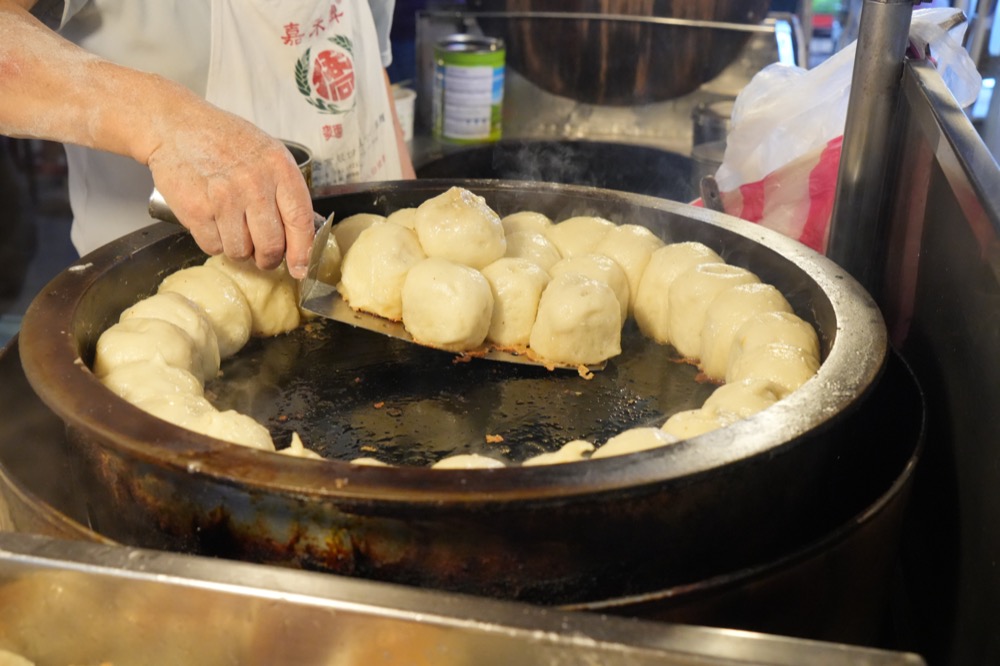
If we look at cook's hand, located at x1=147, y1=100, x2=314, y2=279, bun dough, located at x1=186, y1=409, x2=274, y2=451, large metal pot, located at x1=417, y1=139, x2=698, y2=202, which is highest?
cook's hand, located at x1=147, y1=100, x2=314, y2=279

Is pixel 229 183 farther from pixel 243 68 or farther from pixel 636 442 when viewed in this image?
pixel 243 68

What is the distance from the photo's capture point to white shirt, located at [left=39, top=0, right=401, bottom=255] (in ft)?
8.74

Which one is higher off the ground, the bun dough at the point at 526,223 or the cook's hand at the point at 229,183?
the cook's hand at the point at 229,183

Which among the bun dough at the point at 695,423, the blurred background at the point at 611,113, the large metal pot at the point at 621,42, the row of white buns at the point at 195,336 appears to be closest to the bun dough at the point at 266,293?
the row of white buns at the point at 195,336

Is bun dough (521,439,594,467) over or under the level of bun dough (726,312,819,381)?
under

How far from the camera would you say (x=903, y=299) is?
2254 mm

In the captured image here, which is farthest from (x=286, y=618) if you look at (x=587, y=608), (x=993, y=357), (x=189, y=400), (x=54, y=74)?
(x=54, y=74)

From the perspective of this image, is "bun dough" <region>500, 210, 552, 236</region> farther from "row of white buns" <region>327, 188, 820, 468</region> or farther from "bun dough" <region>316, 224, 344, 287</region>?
"bun dough" <region>316, 224, 344, 287</region>

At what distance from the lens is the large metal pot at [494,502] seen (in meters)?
1.31

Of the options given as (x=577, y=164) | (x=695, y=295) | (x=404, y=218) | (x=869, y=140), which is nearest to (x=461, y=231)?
(x=404, y=218)

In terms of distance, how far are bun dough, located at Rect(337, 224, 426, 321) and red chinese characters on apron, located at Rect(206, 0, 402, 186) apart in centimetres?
87

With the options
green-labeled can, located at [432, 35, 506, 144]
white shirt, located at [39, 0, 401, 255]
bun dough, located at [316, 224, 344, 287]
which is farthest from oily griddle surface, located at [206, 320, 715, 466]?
green-labeled can, located at [432, 35, 506, 144]

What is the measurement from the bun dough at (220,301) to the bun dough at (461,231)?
0.46m

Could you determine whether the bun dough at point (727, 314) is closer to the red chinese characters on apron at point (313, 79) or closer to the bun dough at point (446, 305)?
the bun dough at point (446, 305)
